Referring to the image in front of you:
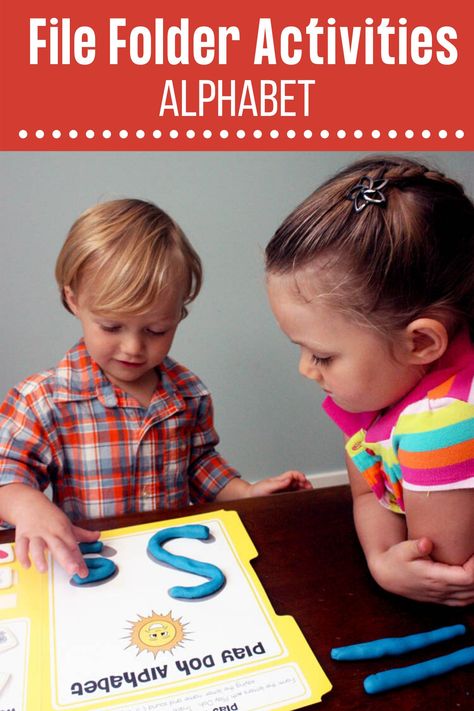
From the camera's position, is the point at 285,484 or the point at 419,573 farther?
the point at 285,484

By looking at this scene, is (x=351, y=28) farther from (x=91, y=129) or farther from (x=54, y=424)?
(x=54, y=424)

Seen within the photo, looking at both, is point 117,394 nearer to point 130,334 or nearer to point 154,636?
point 130,334

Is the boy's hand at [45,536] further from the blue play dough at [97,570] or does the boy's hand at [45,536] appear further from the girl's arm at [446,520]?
the girl's arm at [446,520]

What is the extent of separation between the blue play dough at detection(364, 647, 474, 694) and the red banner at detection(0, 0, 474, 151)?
1.13 m

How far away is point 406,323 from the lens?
1.96 feet

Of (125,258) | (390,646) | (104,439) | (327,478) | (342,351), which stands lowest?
(327,478)

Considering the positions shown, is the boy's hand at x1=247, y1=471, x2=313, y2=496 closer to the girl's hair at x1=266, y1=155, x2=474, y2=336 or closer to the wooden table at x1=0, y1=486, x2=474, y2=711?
the wooden table at x1=0, y1=486, x2=474, y2=711

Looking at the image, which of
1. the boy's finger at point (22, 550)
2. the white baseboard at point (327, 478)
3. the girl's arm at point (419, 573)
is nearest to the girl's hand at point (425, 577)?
the girl's arm at point (419, 573)

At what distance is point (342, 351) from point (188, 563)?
252mm

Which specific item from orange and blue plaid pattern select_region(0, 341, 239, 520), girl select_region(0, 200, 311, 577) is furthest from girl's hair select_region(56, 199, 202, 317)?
orange and blue plaid pattern select_region(0, 341, 239, 520)

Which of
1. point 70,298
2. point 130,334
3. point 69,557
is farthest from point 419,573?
point 70,298

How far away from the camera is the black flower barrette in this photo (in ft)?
1.90

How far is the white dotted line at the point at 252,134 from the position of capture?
53.1 inches

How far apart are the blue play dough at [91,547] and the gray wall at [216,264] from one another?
0.89 m
